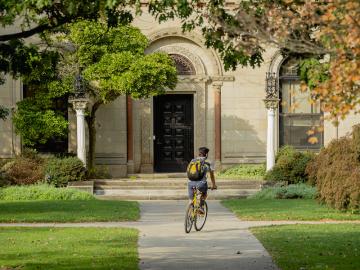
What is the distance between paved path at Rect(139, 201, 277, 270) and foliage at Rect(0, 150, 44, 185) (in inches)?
266

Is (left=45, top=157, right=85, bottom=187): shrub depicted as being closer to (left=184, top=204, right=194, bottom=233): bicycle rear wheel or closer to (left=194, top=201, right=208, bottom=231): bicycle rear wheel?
(left=194, top=201, right=208, bottom=231): bicycle rear wheel

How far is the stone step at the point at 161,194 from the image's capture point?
81.9 feet

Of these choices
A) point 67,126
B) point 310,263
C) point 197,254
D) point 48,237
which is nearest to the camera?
point 310,263

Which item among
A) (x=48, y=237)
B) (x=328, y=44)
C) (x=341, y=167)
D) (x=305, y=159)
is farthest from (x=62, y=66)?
(x=328, y=44)

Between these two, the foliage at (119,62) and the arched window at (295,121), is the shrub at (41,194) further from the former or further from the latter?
the arched window at (295,121)

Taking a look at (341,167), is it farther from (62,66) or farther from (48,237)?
(62,66)

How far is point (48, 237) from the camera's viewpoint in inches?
596

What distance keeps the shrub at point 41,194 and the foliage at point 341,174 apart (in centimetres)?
650

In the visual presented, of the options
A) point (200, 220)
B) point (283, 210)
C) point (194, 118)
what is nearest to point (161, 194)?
point (194, 118)

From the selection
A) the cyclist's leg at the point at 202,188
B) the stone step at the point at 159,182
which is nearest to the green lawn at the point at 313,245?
the cyclist's leg at the point at 202,188

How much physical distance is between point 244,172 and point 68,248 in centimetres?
1524

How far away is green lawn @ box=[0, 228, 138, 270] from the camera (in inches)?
468

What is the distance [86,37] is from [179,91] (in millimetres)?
4658

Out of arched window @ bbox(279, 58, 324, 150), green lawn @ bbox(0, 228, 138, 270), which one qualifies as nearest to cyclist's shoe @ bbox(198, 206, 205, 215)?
green lawn @ bbox(0, 228, 138, 270)
